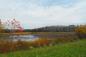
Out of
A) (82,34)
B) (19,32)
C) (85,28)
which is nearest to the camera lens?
(19,32)

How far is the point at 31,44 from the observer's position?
21.5 metres

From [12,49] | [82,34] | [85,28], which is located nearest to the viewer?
[12,49]

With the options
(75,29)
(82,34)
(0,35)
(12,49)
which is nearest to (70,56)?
(12,49)

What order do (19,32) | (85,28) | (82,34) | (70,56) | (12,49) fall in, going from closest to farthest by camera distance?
(70,56) < (12,49) < (19,32) < (82,34) < (85,28)

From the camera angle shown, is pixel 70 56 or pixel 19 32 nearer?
pixel 70 56

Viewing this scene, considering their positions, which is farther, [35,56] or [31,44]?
[31,44]

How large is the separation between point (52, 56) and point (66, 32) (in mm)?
25839

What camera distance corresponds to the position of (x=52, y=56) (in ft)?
42.8

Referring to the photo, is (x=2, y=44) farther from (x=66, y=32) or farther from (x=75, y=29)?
(x=75, y=29)

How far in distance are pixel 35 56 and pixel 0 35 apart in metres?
10.1

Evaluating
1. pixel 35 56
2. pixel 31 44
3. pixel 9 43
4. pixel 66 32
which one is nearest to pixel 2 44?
pixel 9 43

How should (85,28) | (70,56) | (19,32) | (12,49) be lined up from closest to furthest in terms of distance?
1. (70,56)
2. (12,49)
3. (19,32)
4. (85,28)

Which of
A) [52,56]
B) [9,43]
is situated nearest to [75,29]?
[9,43]

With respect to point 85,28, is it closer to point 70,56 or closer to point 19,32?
point 19,32
